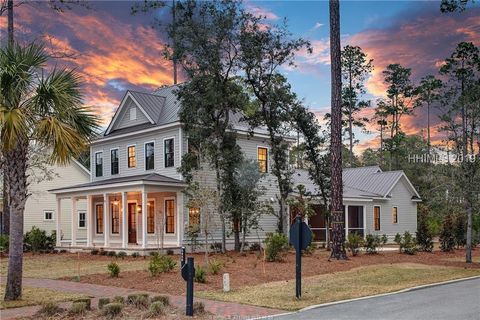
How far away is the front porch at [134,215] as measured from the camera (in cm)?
2672

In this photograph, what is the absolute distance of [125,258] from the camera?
25.2m

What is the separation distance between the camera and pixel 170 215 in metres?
29.0

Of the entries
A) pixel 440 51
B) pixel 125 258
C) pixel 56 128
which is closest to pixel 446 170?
pixel 440 51

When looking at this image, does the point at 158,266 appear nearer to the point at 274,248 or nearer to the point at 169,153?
the point at 274,248

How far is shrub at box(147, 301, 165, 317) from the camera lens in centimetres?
1032

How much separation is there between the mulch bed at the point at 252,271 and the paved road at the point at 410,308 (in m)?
4.15

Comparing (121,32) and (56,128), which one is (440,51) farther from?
(56,128)

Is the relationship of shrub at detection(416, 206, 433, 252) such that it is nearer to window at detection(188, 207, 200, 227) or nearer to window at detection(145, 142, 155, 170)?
window at detection(188, 207, 200, 227)

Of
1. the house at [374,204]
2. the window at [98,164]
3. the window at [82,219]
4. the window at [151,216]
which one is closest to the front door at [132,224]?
the window at [151,216]

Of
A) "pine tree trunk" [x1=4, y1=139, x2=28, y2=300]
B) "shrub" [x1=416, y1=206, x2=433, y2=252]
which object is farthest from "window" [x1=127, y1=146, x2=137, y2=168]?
"pine tree trunk" [x1=4, y1=139, x2=28, y2=300]

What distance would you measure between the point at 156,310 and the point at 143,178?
16.7 m

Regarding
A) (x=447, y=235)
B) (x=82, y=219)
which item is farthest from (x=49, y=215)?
(x=447, y=235)

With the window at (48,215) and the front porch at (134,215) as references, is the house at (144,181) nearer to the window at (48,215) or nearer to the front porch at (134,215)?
the front porch at (134,215)

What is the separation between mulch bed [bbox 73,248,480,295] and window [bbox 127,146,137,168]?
28.4 ft
